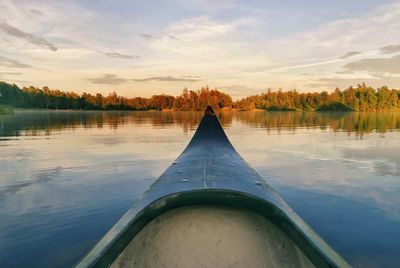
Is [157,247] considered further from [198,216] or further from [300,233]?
[300,233]

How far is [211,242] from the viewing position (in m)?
4.31

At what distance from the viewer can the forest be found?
158625 millimetres

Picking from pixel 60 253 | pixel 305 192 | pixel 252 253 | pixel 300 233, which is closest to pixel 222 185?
pixel 252 253

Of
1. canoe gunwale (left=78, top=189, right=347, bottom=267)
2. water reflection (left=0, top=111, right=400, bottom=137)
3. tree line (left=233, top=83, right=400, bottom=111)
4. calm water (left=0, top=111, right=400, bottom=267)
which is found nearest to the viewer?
canoe gunwale (left=78, top=189, right=347, bottom=267)

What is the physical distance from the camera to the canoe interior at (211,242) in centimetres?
415

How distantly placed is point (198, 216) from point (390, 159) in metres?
15.5

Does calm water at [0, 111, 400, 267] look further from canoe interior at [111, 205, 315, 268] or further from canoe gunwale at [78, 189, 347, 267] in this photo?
canoe gunwale at [78, 189, 347, 267]

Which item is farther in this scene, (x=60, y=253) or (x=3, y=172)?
(x=3, y=172)

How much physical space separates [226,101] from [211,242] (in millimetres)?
186531

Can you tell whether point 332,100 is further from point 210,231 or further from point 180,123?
point 210,231

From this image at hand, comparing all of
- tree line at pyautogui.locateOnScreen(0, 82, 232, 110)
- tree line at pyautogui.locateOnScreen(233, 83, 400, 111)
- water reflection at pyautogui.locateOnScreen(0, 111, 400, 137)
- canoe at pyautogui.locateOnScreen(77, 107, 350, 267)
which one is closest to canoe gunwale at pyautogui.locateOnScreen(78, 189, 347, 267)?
canoe at pyautogui.locateOnScreen(77, 107, 350, 267)

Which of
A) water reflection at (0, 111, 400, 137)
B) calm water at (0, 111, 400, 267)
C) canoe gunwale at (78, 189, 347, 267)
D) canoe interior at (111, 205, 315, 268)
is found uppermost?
canoe gunwale at (78, 189, 347, 267)

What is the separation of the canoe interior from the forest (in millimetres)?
156254

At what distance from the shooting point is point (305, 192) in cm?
1067
